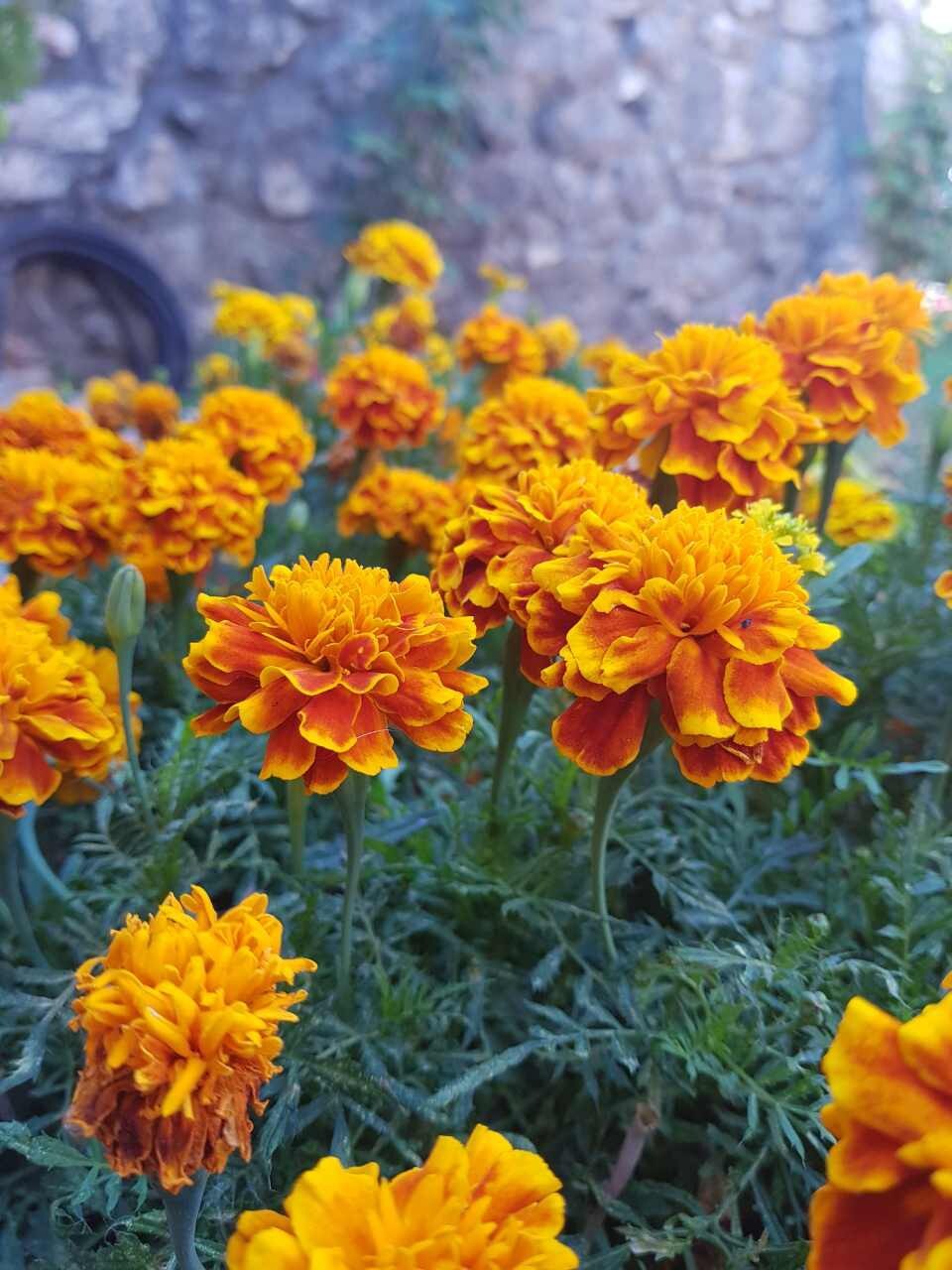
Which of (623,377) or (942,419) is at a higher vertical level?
(942,419)

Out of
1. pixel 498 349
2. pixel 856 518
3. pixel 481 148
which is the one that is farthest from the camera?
pixel 481 148

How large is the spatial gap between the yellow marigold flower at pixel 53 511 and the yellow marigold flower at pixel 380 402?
1.08 ft

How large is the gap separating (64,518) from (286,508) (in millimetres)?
546

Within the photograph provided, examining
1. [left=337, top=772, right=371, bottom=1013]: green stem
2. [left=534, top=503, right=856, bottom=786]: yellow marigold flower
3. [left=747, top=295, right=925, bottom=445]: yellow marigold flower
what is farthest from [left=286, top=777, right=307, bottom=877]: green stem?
[left=747, top=295, right=925, bottom=445]: yellow marigold flower

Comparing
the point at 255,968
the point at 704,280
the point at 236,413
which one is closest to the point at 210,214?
the point at 704,280

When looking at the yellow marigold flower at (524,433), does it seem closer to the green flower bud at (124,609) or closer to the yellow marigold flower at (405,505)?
the yellow marigold flower at (405,505)

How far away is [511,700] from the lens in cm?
70

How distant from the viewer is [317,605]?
1.77 ft

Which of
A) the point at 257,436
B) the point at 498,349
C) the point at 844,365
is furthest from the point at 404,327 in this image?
the point at 844,365

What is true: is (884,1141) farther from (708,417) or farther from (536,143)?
(536,143)

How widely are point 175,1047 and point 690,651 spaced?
1.01 feet

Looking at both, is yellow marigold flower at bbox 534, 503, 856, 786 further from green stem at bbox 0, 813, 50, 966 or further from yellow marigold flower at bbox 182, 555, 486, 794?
green stem at bbox 0, 813, 50, 966

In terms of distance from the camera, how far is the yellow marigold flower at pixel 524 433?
1008mm

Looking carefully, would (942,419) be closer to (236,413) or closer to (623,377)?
(623,377)
